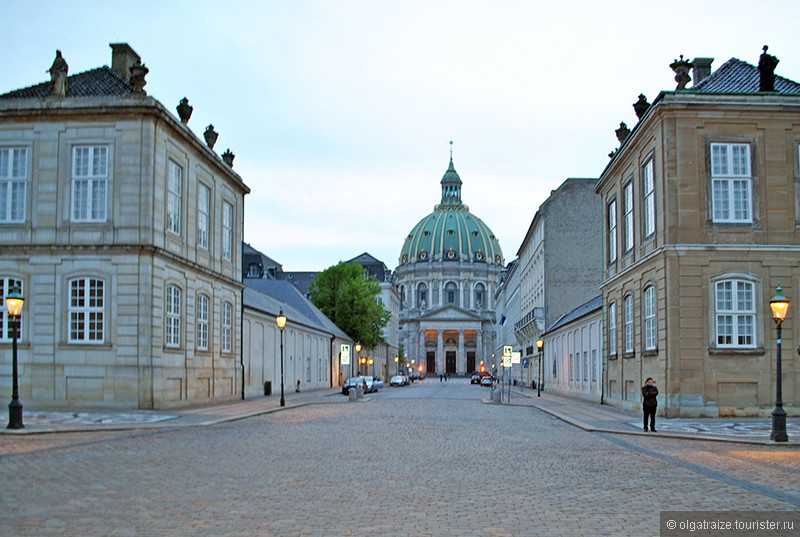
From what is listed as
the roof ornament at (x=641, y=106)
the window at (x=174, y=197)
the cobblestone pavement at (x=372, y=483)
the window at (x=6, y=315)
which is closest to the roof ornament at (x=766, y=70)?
the roof ornament at (x=641, y=106)

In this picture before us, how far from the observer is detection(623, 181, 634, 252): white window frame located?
3331 cm

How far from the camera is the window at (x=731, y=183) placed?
2752 cm

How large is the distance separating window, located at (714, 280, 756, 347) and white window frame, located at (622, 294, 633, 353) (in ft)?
19.0

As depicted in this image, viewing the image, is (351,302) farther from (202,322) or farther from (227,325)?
(202,322)

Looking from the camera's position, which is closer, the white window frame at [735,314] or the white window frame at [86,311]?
the white window frame at [735,314]

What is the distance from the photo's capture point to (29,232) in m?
30.3

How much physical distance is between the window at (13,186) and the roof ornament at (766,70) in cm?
2475

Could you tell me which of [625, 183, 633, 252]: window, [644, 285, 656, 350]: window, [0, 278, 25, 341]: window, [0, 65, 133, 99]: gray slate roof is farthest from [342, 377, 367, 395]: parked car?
[0, 65, 133, 99]: gray slate roof

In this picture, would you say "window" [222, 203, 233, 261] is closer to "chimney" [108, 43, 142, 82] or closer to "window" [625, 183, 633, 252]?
"chimney" [108, 43, 142, 82]

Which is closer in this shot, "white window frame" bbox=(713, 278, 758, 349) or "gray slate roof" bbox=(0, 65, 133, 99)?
"white window frame" bbox=(713, 278, 758, 349)

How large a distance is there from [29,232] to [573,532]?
85.4 feet

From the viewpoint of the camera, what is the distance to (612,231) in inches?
1483

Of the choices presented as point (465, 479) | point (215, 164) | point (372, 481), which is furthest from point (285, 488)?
point (215, 164)

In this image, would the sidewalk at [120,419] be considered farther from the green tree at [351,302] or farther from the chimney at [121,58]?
the green tree at [351,302]
